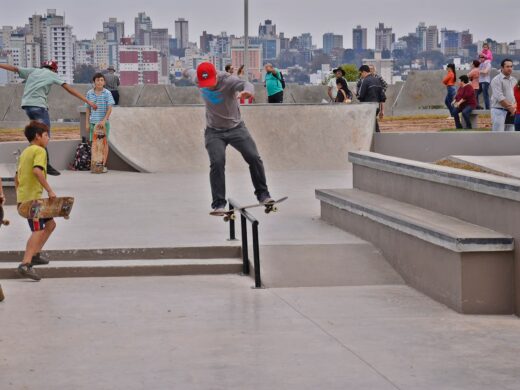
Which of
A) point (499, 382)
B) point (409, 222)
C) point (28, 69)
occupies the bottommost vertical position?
point (499, 382)

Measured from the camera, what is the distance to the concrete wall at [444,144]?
21359mm

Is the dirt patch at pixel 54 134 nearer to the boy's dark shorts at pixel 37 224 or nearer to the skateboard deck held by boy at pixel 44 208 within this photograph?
the boy's dark shorts at pixel 37 224

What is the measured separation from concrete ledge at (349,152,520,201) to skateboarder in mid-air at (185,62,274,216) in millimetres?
1268

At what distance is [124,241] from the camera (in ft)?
40.1

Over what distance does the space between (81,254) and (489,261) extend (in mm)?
3828

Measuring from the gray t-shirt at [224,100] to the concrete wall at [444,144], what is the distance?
30.2 ft

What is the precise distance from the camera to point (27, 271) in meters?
11.0

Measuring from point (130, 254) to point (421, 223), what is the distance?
107 inches

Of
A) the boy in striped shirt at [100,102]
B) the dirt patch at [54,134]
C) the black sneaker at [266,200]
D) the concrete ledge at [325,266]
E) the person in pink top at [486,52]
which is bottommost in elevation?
the concrete ledge at [325,266]

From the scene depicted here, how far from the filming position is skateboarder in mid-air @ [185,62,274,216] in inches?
495

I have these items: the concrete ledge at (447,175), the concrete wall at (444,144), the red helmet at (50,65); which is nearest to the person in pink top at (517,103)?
the concrete wall at (444,144)

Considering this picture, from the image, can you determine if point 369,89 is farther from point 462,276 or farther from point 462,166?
point 462,276

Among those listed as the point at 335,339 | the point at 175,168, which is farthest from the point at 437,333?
the point at 175,168

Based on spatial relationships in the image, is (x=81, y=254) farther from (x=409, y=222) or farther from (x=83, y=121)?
(x=83, y=121)
